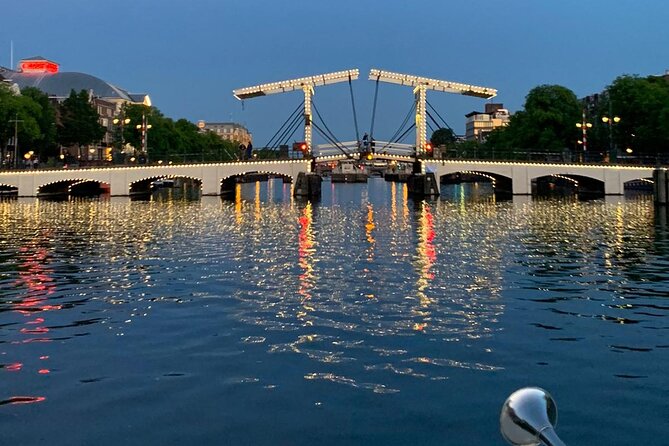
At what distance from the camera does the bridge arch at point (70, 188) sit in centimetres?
7362

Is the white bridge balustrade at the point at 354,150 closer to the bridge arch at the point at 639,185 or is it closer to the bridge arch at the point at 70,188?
the bridge arch at the point at 70,188

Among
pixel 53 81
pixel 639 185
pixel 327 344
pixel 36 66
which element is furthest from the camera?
pixel 36 66

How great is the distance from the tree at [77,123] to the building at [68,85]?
27990 millimetres

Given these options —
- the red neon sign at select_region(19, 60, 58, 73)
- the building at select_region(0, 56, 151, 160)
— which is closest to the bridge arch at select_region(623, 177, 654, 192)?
the building at select_region(0, 56, 151, 160)

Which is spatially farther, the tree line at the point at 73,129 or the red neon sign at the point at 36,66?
the red neon sign at the point at 36,66

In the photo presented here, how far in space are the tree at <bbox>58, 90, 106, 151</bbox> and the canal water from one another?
80.9m

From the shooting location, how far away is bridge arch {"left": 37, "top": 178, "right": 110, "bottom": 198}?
7362 cm

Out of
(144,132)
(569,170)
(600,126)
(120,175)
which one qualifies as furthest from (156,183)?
(569,170)

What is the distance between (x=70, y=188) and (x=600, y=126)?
62270 millimetres

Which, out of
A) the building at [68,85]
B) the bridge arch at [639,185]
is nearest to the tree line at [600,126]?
the bridge arch at [639,185]

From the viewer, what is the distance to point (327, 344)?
9.89m

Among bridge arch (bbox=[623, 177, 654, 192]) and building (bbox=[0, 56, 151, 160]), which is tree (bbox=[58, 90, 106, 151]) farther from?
bridge arch (bbox=[623, 177, 654, 192])

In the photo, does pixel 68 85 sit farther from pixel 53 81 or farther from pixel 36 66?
pixel 36 66

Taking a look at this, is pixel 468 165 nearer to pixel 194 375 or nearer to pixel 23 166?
pixel 23 166
